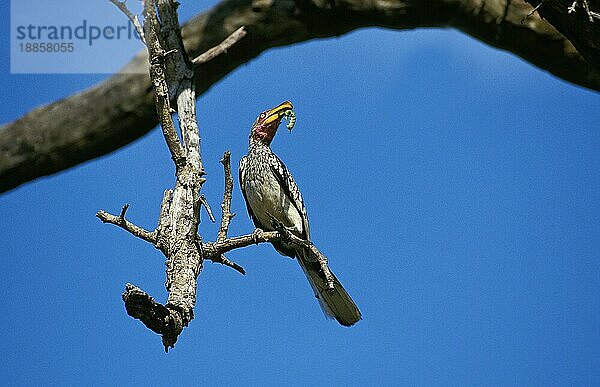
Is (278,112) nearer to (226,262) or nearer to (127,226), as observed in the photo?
(226,262)

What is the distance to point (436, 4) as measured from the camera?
172 inches

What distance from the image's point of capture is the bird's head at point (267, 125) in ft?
14.3

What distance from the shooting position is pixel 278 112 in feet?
14.2

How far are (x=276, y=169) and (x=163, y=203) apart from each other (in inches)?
73.7

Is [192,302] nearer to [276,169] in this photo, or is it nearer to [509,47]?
[276,169]

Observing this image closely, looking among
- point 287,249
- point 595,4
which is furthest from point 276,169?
point 595,4

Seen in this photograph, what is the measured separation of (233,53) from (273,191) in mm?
918

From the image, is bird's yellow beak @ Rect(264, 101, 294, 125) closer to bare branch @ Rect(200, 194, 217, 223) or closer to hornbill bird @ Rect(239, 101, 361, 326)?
hornbill bird @ Rect(239, 101, 361, 326)

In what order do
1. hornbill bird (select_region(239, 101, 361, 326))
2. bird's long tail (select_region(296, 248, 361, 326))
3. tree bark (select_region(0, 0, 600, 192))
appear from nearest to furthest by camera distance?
bird's long tail (select_region(296, 248, 361, 326)) → hornbill bird (select_region(239, 101, 361, 326)) → tree bark (select_region(0, 0, 600, 192))

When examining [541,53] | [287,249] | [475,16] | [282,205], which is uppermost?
[475,16]

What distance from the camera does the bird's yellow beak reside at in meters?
4.05

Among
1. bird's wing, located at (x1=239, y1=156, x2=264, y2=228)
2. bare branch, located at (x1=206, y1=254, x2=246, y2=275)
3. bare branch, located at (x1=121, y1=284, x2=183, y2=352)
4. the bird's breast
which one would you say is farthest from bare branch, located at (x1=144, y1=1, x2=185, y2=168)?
bird's wing, located at (x1=239, y1=156, x2=264, y2=228)

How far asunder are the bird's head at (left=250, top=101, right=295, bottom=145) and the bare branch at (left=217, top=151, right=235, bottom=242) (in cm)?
157

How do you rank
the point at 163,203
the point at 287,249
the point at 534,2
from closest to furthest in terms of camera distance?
1. the point at 163,203
2. the point at 534,2
3. the point at 287,249
